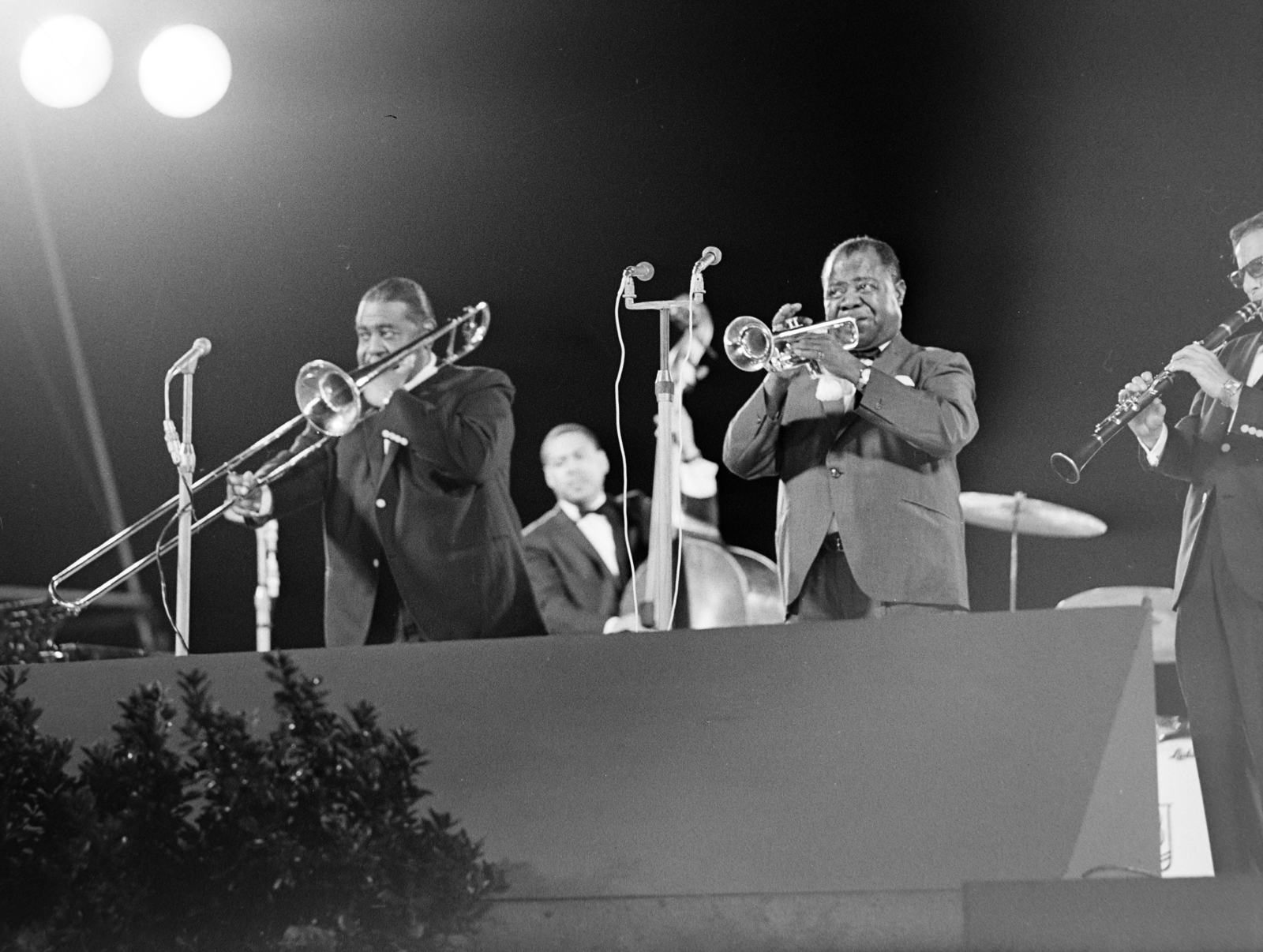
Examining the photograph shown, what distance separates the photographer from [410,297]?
529 cm

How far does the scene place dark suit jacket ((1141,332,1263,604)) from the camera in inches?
157

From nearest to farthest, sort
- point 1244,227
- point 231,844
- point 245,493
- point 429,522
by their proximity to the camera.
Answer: point 231,844 < point 1244,227 < point 429,522 < point 245,493

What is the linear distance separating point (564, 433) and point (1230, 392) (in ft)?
6.61

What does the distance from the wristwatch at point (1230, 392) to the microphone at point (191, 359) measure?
2.94 metres

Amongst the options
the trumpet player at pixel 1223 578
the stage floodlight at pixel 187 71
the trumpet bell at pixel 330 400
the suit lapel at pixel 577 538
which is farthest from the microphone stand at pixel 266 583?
the trumpet player at pixel 1223 578

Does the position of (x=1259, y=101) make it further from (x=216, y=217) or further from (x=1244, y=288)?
(x=216, y=217)

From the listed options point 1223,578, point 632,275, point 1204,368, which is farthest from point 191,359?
point 1223,578

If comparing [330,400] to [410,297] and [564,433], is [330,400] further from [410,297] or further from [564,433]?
[564,433]

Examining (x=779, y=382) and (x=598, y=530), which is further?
(x=598, y=530)

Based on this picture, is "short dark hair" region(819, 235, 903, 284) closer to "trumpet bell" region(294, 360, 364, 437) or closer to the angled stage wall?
the angled stage wall

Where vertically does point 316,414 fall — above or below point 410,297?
below

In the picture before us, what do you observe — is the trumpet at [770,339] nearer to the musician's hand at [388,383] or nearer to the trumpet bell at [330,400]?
the musician's hand at [388,383]

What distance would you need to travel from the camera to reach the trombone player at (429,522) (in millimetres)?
4859

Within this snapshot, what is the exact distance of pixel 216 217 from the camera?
18.9 ft
